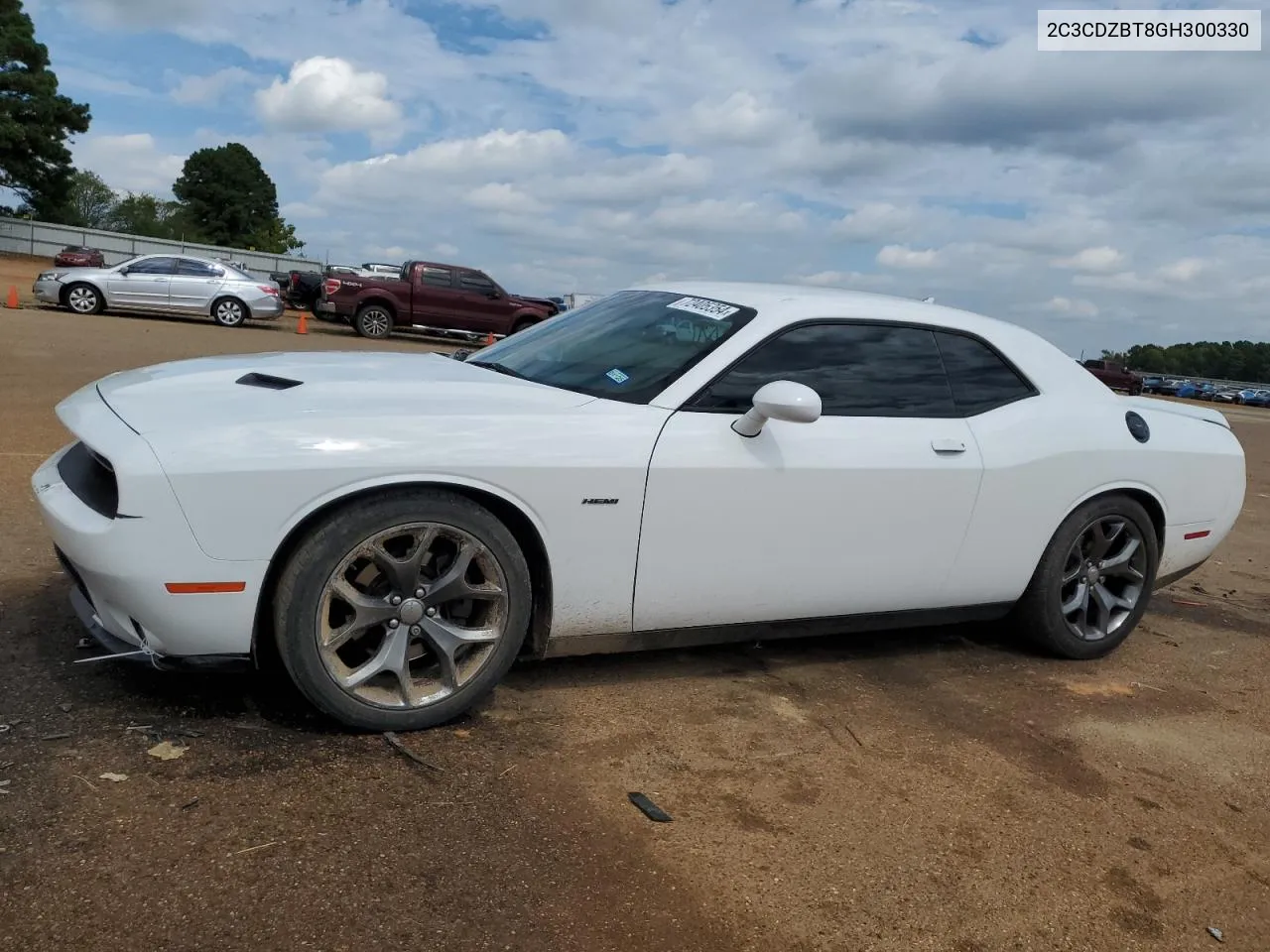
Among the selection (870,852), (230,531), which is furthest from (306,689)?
(870,852)

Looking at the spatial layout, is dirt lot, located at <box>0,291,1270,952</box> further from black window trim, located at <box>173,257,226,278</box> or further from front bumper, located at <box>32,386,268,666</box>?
black window trim, located at <box>173,257,226,278</box>

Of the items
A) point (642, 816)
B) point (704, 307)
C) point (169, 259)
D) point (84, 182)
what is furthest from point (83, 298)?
point (84, 182)

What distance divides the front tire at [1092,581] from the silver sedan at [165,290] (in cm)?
2047

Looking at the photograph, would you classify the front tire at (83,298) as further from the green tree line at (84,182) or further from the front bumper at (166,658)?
the green tree line at (84,182)

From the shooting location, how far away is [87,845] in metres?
2.44

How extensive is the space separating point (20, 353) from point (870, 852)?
42.2ft

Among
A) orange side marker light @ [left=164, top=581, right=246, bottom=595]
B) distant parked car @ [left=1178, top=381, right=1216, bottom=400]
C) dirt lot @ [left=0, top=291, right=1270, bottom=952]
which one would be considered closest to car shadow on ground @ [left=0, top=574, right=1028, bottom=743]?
dirt lot @ [left=0, top=291, right=1270, bottom=952]

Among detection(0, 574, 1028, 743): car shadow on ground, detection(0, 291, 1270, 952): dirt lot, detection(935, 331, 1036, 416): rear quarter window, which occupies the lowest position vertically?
detection(0, 291, 1270, 952): dirt lot

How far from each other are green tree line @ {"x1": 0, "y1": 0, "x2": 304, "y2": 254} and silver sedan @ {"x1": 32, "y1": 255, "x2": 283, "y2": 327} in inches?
1554

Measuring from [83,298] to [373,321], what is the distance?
5665 millimetres

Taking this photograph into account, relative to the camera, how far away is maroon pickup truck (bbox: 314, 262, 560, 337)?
22.5 m

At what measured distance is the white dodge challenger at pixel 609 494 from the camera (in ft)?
9.56

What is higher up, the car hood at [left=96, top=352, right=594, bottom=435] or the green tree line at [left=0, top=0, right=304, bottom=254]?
the green tree line at [left=0, top=0, right=304, bottom=254]

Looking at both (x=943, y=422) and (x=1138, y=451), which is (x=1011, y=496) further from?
(x=1138, y=451)
